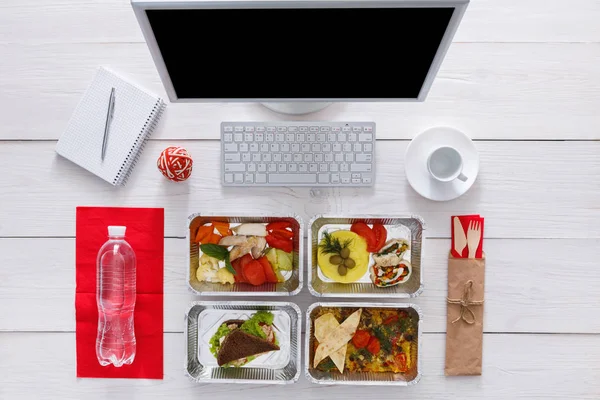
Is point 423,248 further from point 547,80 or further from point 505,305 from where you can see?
point 547,80

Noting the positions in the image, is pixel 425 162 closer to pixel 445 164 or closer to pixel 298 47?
pixel 445 164

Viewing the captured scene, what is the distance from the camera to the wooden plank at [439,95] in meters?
1.09

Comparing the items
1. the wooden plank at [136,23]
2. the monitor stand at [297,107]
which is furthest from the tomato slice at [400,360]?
the wooden plank at [136,23]

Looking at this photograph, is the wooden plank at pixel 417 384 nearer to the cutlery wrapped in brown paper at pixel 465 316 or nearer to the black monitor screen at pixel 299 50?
the cutlery wrapped in brown paper at pixel 465 316

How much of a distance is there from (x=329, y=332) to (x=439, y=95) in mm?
569

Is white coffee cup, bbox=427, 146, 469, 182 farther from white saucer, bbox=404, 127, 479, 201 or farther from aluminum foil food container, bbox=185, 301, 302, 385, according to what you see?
aluminum foil food container, bbox=185, 301, 302, 385

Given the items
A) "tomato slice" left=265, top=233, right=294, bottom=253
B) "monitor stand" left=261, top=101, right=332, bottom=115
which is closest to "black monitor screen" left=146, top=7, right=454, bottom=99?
"monitor stand" left=261, top=101, right=332, bottom=115

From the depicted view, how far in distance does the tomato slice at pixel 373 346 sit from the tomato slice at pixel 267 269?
25cm

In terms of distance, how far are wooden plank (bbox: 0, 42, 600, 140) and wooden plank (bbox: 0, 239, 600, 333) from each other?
253 millimetres

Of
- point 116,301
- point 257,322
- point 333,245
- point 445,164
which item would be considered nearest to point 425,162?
point 445,164

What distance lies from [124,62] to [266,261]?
0.54 m

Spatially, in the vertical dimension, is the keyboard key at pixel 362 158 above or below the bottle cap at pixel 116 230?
above

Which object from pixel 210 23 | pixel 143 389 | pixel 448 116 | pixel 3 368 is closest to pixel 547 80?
pixel 448 116

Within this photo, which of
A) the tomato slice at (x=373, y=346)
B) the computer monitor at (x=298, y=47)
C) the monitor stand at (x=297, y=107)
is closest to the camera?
the computer monitor at (x=298, y=47)
